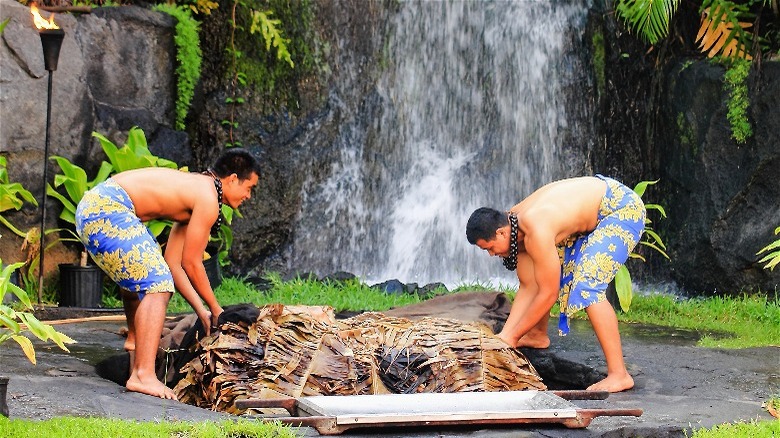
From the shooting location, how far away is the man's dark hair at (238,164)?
734cm

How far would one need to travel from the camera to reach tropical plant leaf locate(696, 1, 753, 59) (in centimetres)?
1197

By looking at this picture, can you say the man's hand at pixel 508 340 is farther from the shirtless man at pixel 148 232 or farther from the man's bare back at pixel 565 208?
the shirtless man at pixel 148 232

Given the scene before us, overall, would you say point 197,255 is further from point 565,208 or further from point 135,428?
point 565,208

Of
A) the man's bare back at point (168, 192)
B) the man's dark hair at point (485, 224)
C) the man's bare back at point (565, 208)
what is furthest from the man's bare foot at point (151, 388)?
the man's bare back at point (565, 208)

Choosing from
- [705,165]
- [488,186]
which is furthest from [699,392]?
[488,186]

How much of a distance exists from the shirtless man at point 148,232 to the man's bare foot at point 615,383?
2571 mm

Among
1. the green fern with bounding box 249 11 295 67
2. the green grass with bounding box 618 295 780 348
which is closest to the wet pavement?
the green grass with bounding box 618 295 780 348

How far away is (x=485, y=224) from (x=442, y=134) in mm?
6184

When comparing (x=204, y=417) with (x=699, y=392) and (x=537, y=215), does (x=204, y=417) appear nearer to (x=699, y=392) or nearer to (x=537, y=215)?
(x=537, y=215)

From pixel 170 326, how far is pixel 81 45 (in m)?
4.10

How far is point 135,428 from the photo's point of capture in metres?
5.53

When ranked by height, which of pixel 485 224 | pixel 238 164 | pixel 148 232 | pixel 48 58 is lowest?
pixel 148 232

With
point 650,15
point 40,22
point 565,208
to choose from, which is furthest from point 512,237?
point 650,15

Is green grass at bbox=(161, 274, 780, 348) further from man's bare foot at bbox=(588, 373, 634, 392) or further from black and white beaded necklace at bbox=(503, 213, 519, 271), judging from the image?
black and white beaded necklace at bbox=(503, 213, 519, 271)
